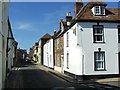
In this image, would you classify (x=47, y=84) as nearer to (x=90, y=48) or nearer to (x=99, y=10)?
(x=90, y=48)

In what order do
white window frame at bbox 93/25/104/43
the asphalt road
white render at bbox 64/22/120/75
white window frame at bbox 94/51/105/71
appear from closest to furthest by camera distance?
the asphalt road → white render at bbox 64/22/120/75 → white window frame at bbox 94/51/105/71 → white window frame at bbox 93/25/104/43

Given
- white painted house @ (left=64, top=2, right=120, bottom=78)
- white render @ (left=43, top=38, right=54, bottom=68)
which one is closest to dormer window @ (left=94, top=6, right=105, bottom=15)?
white painted house @ (left=64, top=2, right=120, bottom=78)

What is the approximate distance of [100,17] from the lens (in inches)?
1024

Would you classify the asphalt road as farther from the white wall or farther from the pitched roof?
the pitched roof

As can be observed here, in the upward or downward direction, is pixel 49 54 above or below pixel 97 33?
below

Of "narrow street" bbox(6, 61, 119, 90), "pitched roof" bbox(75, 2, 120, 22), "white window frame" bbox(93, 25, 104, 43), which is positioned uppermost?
"pitched roof" bbox(75, 2, 120, 22)

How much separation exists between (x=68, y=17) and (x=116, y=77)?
13.3 meters

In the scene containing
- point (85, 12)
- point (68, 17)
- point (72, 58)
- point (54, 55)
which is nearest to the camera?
point (85, 12)

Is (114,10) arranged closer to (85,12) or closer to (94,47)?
(85,12)

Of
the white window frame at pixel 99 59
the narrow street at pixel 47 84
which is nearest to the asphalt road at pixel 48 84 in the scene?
the narrow street at pixel 47 84

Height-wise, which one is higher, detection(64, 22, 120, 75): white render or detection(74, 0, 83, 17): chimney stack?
detection(74, 0, 83, 17): chimney stack

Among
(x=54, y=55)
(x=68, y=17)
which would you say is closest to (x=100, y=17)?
(x=68, y=17)

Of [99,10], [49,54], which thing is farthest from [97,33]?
[49,54]

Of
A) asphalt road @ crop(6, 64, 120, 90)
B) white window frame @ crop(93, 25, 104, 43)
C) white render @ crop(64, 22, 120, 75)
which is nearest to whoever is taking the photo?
asphalt road @ crop(6, 64, 120, 90)
